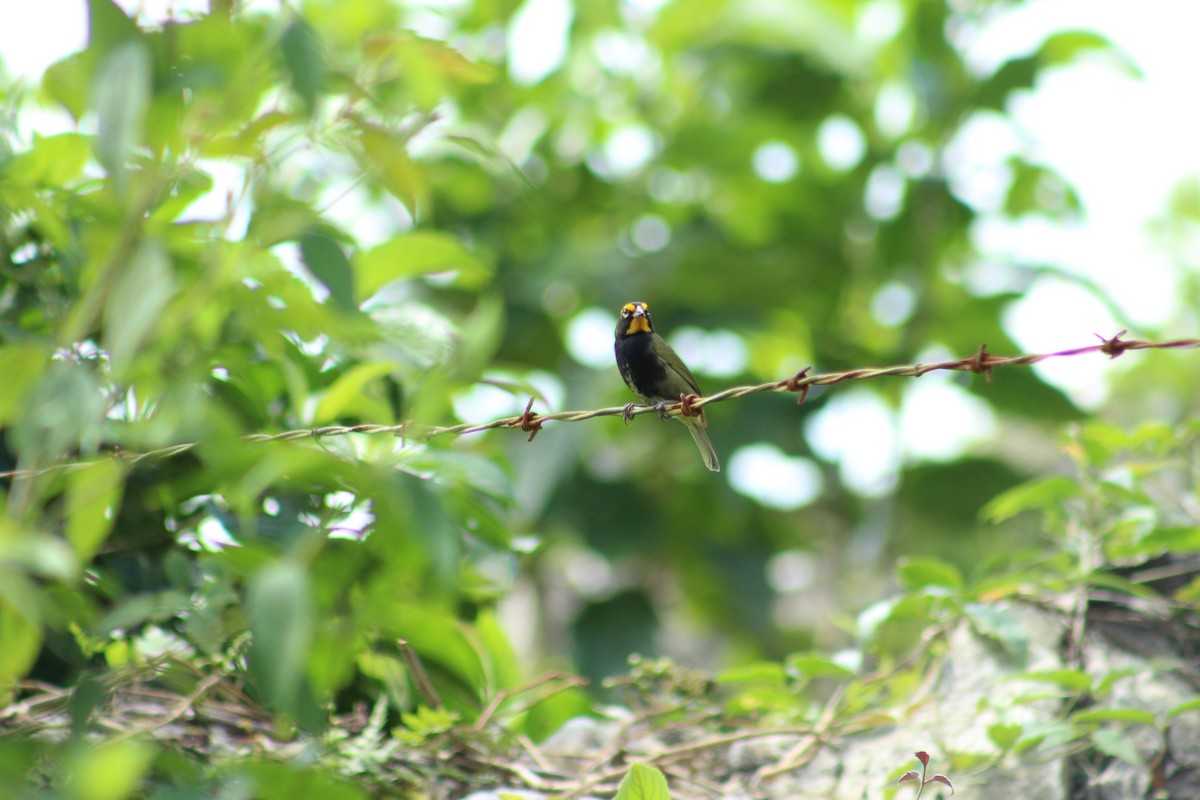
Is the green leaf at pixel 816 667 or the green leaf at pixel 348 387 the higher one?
the green leaf at pixel 348 387

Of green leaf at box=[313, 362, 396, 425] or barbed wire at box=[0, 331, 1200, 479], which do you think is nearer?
barbed wire at box=[0, 331, 1200, 479]

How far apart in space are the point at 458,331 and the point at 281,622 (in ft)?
4.35

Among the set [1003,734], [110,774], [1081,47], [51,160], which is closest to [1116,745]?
[1003,734]

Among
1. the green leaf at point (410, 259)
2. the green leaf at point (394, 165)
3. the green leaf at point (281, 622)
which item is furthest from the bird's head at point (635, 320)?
the green leaf at point (281, 622)

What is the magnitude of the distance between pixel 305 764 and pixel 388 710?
1.24m

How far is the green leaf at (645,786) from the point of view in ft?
6.41

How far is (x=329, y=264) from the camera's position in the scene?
1.70m

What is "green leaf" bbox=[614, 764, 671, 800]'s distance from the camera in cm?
196

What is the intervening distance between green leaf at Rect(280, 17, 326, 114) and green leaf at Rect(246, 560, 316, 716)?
0.62 metres

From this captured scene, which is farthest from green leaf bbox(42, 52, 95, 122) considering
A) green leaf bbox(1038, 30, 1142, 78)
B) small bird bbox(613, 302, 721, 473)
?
green leaf bbox(1038, 30, 1142, 78)

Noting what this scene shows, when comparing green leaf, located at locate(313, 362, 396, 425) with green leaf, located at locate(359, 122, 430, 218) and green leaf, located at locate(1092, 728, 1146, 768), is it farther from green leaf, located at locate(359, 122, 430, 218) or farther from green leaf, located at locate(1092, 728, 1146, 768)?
green leaf, located at locate(1092, 728, 1146, 768)

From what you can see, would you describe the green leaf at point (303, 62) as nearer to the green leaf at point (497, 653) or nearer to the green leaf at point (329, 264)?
the green leaf at point (329, 264)

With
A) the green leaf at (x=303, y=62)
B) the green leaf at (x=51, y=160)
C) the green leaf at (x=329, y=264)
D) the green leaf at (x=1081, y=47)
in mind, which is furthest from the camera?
the green leaf at (x=1081, y=47)

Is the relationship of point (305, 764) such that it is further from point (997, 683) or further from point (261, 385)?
point (997, 683)
